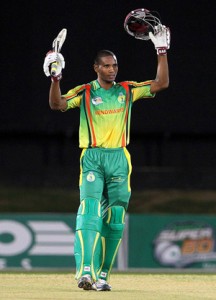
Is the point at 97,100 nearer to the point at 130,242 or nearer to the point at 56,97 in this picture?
the point at 56,97

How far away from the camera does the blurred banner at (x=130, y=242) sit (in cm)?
1489

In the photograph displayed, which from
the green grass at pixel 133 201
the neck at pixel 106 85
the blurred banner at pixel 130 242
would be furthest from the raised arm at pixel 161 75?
the green grass at pixel 133 201

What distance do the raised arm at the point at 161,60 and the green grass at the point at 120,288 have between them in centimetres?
165

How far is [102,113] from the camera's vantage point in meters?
8.47

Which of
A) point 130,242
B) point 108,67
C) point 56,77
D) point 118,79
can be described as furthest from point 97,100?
point 118,79

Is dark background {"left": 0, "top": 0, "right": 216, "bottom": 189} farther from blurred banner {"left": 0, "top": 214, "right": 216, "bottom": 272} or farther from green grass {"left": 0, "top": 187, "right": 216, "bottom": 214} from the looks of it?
blurred banner {"left": 0, "top": 214, "right": 216, "bottom": 272}

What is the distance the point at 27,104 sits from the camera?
64.3ft

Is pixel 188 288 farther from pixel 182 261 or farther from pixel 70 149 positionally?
pixel 70 149

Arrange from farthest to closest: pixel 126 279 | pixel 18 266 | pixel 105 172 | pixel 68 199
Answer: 1. pixel 68 199
2. pixel 18 266
3. pixel 126 279
4. pixel 105 172

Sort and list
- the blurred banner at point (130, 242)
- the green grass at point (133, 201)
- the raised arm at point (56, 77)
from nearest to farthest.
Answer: the raised arm at point (56, 77) < the blurred banner at point (130, 242) < the green grass at point (133, 201)

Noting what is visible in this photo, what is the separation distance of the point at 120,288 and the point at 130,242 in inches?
261

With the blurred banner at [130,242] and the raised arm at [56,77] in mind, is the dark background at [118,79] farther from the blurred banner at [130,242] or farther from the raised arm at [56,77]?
the raised arm at [56,77]

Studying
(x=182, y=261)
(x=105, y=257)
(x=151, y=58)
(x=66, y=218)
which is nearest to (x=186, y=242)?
(x=182, y=261)

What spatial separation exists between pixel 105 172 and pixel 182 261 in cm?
711
